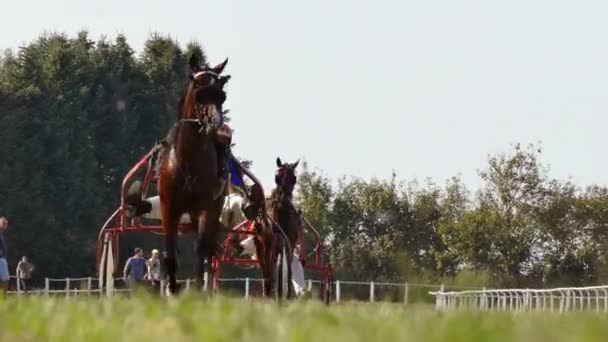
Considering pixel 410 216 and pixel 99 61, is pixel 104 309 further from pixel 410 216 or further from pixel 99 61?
pixel 410 216

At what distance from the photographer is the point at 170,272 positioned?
17.9m

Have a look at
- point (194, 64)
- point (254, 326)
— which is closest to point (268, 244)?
point (194, 64)

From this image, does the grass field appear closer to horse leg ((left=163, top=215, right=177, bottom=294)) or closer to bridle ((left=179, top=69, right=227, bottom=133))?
bridle ((left=179, top=69, right=227, bottom=133))

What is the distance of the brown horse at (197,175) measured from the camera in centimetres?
1762

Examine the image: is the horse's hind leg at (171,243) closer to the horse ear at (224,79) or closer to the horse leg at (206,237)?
the horse leg at (206,237)

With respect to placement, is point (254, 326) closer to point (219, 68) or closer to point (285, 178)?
point (219, 68)

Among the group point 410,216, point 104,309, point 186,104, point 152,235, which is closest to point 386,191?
point 410,216

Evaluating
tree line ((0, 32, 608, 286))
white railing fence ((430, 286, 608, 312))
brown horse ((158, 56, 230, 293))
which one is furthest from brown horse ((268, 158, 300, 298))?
tree line ((0, 32, 608, 286))

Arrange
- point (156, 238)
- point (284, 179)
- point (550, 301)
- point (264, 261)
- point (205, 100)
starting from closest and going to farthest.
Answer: point (205, 100) → point (264, 261) → point (284, 179) → point (550, 301) → point (156, 238)

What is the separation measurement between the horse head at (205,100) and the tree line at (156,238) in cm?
4959

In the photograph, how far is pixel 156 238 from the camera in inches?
2913

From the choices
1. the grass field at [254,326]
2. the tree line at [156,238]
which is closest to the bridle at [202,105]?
the grass field at [254,326]

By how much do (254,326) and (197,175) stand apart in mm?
11696

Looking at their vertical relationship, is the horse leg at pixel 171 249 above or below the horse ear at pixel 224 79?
below
